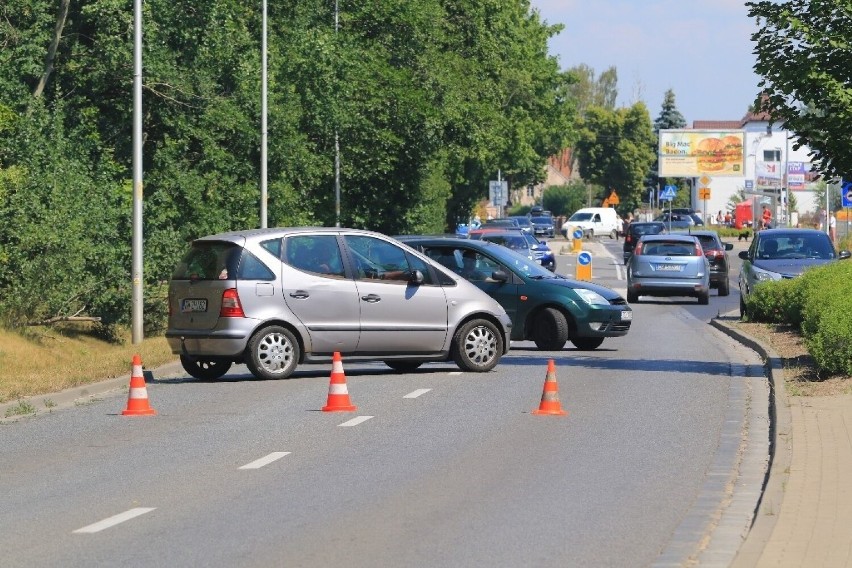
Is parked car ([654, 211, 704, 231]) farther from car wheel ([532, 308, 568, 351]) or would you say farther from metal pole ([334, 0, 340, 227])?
car wheel ([532, 308, 568, 351])

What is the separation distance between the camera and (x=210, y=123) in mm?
37688

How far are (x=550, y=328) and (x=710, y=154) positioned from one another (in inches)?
3642

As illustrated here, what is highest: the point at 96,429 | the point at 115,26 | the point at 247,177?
the point at 115,26

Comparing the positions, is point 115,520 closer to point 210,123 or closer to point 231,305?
point 231,305

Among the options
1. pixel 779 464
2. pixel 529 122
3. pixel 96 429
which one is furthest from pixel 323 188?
pixel 779 464

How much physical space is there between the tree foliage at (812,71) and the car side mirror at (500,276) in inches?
228

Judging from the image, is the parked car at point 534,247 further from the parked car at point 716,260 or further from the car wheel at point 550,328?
the car wheel at point 550,328

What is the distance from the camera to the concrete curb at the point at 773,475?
8.12 metres

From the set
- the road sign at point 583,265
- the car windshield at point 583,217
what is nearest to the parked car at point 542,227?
the car windshield at point 583,217

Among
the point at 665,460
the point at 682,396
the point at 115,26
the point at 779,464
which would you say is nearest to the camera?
the point at 779,464

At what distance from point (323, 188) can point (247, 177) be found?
13.1m

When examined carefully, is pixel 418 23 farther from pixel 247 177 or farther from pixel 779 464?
pixel 779 464

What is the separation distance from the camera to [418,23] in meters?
54.3

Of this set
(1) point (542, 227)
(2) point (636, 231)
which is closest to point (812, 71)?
(2) point (636, 231)
